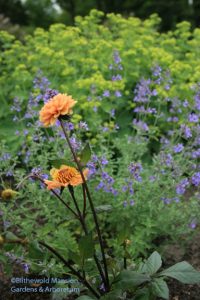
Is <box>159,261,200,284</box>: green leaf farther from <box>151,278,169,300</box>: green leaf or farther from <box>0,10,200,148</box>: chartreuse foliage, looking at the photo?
<box>0,10,200,148</box>: chartreuse foliage

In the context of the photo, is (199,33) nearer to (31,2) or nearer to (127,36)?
(127,36)

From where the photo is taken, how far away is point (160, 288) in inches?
74.7

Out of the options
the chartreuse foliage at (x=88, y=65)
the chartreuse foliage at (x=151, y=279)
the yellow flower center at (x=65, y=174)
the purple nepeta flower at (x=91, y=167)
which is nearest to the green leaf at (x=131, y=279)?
the chartreuse foliage at (x=151, y=279)

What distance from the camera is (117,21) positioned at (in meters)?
5.06

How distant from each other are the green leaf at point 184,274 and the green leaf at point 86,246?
0.97 feet

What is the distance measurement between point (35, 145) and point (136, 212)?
764mm

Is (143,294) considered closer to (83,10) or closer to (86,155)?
(86,155)

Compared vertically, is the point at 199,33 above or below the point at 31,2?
below

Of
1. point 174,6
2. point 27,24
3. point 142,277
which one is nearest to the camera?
point 142,277

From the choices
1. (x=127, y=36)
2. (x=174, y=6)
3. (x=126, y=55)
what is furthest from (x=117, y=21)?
(x=174, y=6)

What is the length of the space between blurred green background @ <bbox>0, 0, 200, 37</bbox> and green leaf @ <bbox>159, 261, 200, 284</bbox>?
11.4 metres

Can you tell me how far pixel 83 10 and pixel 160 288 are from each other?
47.0ft

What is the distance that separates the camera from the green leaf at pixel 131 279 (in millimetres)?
1918

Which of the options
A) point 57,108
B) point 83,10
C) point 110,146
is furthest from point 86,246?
point 83,10
